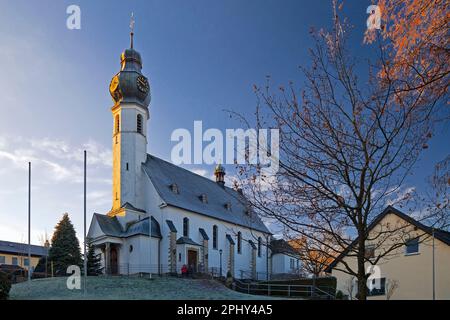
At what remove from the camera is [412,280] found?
2150 centimetres

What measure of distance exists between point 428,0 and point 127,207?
34437mm

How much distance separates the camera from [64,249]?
40.2 m

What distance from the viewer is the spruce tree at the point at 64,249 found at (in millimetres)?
39562

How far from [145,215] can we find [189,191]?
6.89 meters

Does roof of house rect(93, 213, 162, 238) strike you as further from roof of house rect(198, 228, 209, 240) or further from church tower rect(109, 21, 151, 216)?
roof of house rect(198, 228, 209, 240)

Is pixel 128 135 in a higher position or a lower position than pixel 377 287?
higher

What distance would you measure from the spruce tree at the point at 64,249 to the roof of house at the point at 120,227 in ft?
17.8

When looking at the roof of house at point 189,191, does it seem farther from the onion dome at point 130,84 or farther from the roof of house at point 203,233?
the onion dome at point 130,84

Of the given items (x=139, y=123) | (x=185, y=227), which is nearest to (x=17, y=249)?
(x=139, y=123)

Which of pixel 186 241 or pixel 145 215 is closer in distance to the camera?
pixel 186 241

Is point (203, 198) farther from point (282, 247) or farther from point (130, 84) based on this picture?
point (282, 247)

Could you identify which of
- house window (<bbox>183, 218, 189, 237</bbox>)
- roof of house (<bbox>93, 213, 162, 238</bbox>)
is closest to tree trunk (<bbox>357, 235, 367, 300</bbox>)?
roof of house (<bbox>93, 213, 162, 238</bbox>)
